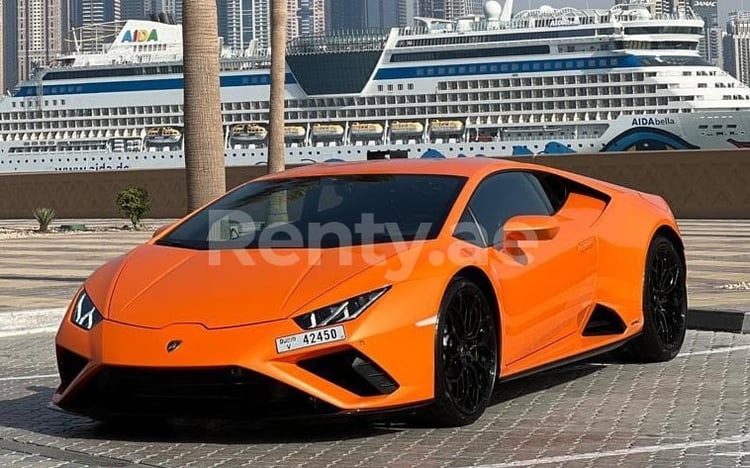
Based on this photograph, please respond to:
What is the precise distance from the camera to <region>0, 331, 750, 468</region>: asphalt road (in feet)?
16.5

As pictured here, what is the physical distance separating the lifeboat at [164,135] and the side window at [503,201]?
69585 millimetres

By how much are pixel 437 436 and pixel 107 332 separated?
1422 millimetres

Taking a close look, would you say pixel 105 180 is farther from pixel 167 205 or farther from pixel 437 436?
pixel 437 436

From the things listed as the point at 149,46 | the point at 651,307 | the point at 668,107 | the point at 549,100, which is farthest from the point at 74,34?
the point at 651,307

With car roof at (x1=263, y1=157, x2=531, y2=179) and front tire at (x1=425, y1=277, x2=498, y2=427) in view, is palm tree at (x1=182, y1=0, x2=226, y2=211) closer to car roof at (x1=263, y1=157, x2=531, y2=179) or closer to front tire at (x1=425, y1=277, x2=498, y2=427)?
car roof at (x1=263, y1=157, x2=531, y2=179)

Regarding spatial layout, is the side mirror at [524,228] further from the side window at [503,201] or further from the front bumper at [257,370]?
the front bumper at [257,370]

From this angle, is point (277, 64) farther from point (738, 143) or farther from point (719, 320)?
point (738, 143)

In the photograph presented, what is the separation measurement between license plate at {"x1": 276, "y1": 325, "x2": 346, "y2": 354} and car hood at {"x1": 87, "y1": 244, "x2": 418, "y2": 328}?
0.41ft

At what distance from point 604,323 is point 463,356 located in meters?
1.48

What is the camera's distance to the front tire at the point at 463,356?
17.8ft

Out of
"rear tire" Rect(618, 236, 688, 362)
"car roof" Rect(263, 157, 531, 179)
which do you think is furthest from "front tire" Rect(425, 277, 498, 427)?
"rear tire" Rect(618, 236, 688, 362)

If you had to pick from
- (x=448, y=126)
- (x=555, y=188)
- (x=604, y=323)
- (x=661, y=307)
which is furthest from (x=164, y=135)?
(x=604, y=323)

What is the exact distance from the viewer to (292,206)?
6.43m

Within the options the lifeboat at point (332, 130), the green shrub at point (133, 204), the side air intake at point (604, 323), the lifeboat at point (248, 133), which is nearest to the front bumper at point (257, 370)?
the side air intake at point (604, 323)
